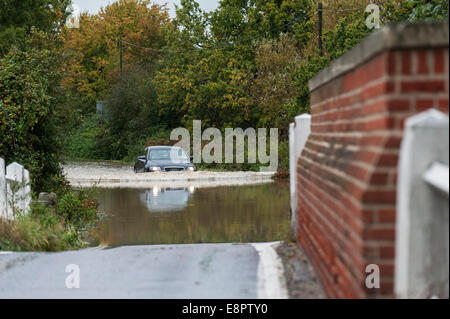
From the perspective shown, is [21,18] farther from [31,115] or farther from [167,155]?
[31,115]

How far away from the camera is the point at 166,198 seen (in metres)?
19.6

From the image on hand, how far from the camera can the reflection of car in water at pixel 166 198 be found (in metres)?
16.9

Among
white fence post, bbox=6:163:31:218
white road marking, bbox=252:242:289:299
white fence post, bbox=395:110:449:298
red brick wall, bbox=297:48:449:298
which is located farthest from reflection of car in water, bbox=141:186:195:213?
white fence post, bbox=395:110:449:298

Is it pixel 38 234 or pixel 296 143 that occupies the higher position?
pixel 296 143

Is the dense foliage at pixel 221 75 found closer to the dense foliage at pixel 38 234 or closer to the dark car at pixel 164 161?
the dark car at pixel 164 161

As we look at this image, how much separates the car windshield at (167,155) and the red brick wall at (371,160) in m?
23.5

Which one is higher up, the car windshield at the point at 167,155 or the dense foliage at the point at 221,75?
the dense foliage at the point at 221,75

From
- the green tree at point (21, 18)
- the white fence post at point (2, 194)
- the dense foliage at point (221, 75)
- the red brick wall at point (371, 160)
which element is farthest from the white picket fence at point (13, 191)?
the dense foliage at point (221, 75)

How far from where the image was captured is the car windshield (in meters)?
29.0

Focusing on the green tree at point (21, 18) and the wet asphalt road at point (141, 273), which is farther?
the green tree at point (21, 18)

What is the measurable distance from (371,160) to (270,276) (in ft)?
8.96

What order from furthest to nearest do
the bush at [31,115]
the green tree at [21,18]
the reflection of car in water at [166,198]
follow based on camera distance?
the green tree at [21,18] < the reflection of car in water at [166,198] < the bush at [31,115]

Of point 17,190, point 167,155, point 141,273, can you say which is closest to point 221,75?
point 167,155
